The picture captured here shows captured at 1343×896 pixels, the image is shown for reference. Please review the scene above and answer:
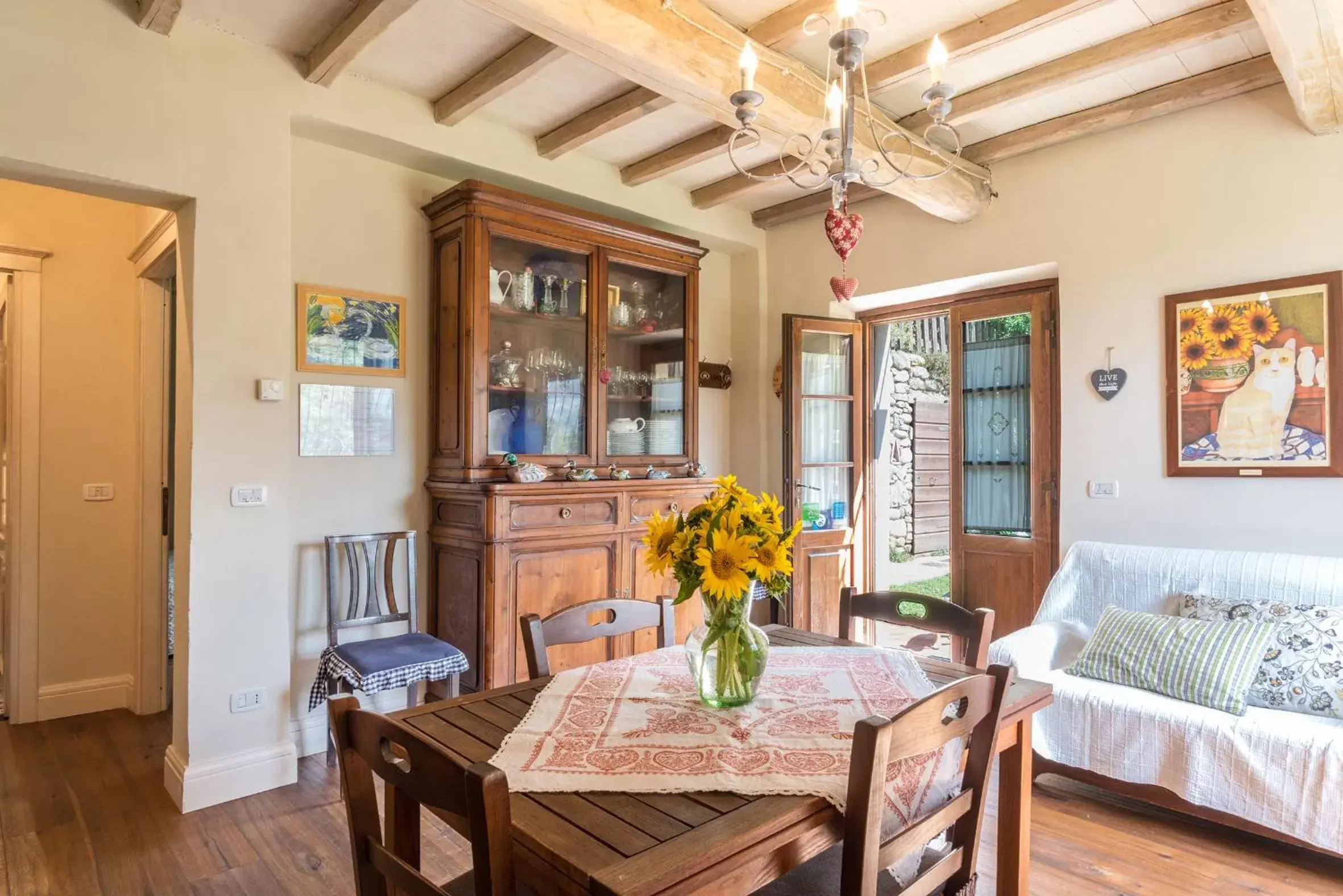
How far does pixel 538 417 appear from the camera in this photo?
3508 millimetres

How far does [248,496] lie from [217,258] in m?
0.82

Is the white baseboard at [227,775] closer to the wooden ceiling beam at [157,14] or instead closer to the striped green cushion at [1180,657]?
the wooden ceiling beam at [157,14]

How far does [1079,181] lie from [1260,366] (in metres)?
1.07

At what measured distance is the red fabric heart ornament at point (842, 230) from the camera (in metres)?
2.25

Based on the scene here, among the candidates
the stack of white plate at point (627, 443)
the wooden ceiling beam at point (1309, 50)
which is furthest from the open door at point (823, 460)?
the wooden ceiling beam at point (1309, 50)

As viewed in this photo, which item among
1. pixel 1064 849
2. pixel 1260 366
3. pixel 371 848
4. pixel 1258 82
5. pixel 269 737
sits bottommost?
pixel 1064 849

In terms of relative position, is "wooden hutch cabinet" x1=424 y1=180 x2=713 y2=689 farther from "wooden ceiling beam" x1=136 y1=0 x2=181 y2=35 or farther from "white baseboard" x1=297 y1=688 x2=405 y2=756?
"wooden ceiling beam" x1=136 y1=0 x2=181 y2=35

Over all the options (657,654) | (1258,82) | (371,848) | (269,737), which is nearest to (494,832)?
(371,848)

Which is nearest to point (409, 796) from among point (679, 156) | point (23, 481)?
point (679, 156)

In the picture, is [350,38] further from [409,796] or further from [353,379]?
[409,796]

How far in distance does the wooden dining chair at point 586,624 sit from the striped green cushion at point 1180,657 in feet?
5.54

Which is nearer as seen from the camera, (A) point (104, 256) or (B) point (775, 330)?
(A) point (104, 256)

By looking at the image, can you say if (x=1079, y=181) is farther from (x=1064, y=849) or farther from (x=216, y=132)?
(x=216, y=132)

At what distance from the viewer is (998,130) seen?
3480 millimetres
